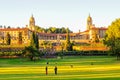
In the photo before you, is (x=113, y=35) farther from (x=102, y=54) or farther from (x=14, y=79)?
(x=14, y=79)

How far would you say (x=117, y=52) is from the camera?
89.9 meters

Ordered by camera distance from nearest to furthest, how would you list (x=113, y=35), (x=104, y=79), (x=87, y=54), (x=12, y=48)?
1. (x=104, y=79)
2. (x=113, y=35)
3. (x=87, y=54)
4. (x=12, y=48)

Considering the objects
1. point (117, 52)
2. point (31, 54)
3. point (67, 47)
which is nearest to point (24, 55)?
point (31, 54)

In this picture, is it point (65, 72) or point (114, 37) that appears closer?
Result: point (65, 72)

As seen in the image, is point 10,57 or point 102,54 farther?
point 102,54

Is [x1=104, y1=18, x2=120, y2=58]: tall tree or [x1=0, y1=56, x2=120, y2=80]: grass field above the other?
[x1=104, y1=18, x2=120, y2=58]: tall tree

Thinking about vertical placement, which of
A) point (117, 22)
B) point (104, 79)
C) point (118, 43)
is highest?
point (117, 22)

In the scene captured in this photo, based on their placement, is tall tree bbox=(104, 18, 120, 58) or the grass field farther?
tall tree bbox=(104, 18, 120, 58)

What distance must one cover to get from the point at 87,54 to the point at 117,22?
13.3 m

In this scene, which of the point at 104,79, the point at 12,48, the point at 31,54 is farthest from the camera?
the point at 12,48

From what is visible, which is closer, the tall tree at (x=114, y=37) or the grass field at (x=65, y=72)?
the grass field at (x=65, y=72)

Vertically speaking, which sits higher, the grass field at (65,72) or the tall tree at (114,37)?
the tall tree at (114,37)

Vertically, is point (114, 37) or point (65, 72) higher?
point (114, 37)

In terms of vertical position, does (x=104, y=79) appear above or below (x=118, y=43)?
below
